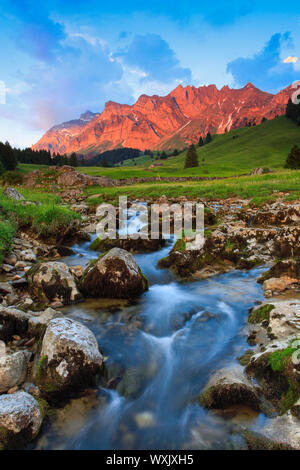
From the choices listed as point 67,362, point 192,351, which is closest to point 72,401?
point 67,362

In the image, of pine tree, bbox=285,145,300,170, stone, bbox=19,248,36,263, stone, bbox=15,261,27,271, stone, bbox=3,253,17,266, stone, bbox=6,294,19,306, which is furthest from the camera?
pine tree, bbox=285,145,300,170

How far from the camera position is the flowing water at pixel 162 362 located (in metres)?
3.67

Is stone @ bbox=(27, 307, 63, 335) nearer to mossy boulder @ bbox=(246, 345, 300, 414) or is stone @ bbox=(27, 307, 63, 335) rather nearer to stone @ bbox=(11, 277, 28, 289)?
stone @ bbox=(11, 277, 28, 289)

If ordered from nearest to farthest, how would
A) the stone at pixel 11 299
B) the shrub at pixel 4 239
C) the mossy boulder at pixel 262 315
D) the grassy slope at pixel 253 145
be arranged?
1. the mossy boulder at pixel 262 315
2. the stone at pixel 11 299
3. the shrub at pixel 4 239
4. the grassy slope at pixel 253 145

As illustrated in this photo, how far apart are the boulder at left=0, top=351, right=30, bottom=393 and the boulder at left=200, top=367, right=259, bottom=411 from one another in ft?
10.0

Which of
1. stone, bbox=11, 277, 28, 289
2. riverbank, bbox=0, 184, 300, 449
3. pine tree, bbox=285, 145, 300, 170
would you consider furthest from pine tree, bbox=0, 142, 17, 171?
stone, bbox=11, 277, 28, 289

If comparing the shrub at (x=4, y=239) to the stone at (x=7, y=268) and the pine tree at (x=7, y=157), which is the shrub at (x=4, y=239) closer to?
the stone at (x=7, y=268)

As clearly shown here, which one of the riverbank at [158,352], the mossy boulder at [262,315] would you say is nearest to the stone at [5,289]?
the riverbank at [158,352]

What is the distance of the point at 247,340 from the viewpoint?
5438 mm

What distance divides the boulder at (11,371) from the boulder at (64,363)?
0.76 ft

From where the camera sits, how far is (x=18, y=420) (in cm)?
327

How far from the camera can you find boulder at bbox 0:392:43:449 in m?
3.18
